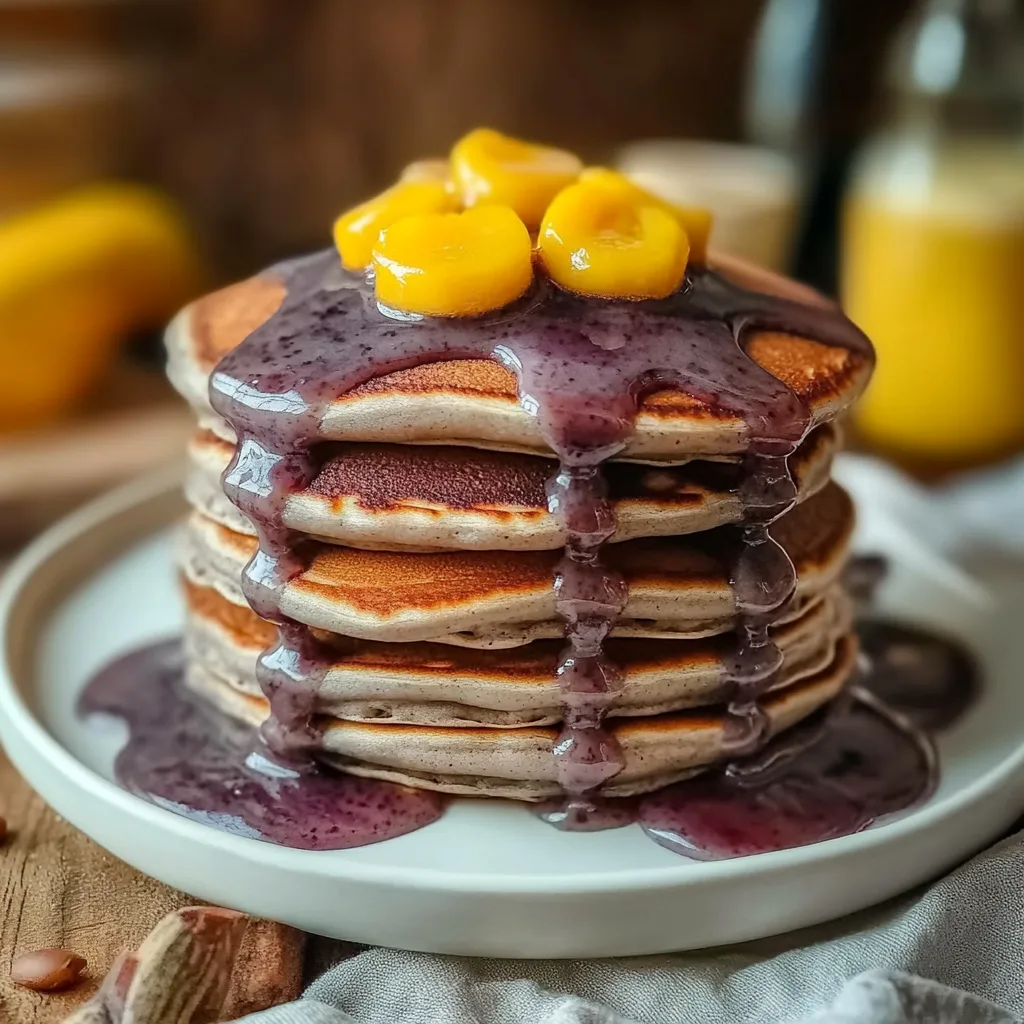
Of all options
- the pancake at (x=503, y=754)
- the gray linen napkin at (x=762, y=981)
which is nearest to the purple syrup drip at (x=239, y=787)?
the pancake at (x=503, y=754)

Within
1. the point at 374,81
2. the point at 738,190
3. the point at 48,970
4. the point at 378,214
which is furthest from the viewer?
the point at 374,81

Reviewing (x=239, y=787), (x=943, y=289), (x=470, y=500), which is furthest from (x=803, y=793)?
(x=943, y=289)

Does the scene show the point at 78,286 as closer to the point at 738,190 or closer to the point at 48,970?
the point at 738,190

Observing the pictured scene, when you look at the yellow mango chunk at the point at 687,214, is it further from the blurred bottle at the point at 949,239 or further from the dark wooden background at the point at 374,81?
the dark wooden background at the point at 374,81

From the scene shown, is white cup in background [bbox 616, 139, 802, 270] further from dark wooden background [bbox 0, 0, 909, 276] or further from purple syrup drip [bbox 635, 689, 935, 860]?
purple syrup drip [bbox 635, 689, 935, 860]

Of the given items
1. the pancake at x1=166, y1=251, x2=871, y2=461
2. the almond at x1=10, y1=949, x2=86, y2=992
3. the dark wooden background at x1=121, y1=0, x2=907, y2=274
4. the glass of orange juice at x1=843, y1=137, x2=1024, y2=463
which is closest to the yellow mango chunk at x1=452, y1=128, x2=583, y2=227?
the pancake at x1=166, y1=251, x2=871, y2=461

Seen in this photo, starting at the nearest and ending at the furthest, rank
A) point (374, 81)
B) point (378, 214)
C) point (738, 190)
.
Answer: point (378, 214)
point (738, 190)
point (374, 81)
